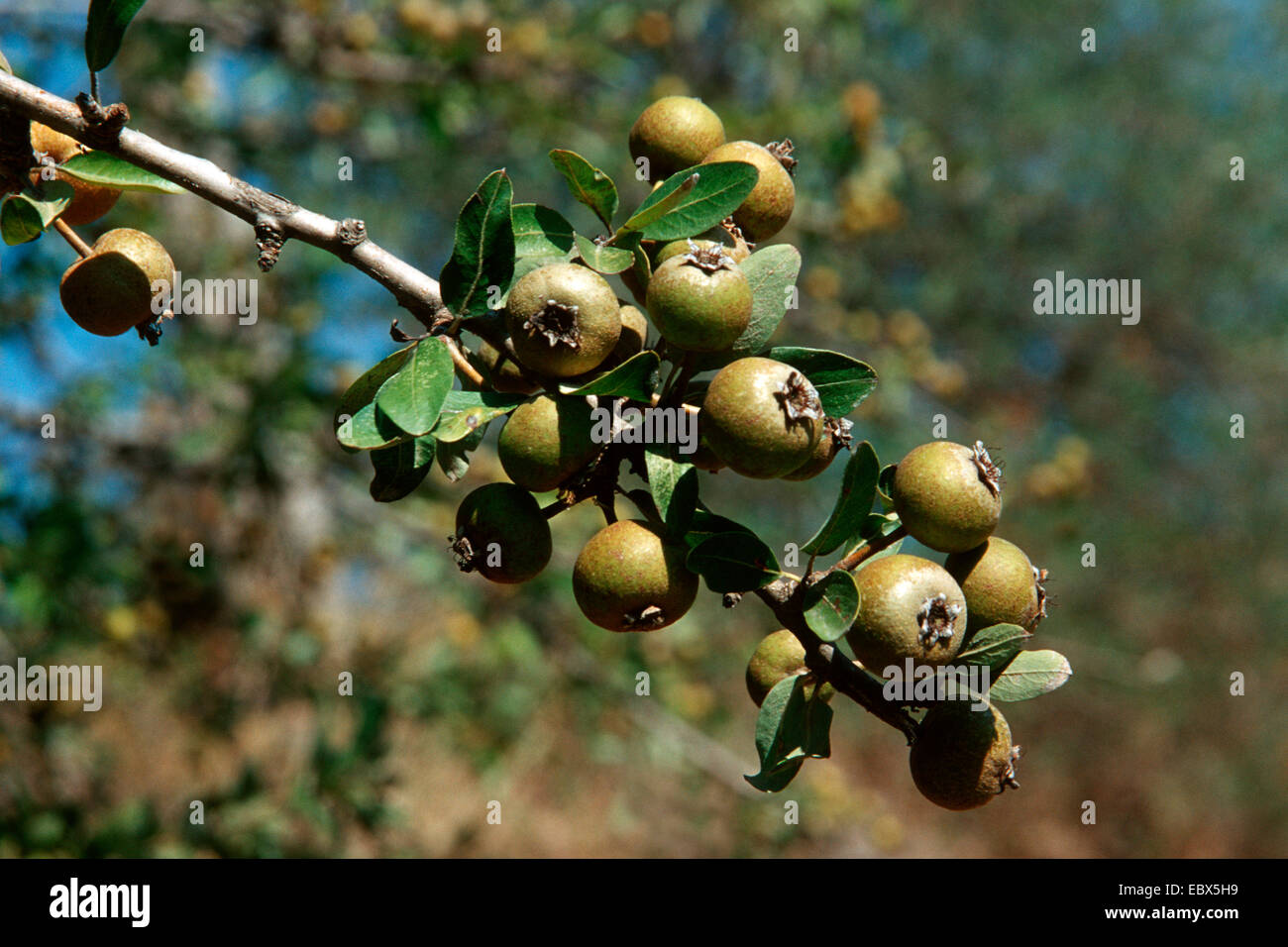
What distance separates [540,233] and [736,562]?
553 millimetres

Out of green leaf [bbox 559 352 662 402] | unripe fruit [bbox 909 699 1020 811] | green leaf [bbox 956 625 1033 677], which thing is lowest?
unripe fruit [bbox 909 699 1020 811]

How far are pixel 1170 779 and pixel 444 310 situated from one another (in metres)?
12.0

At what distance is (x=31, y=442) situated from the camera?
3.59m

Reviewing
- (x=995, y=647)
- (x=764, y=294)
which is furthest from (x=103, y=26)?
(x=995, y=647)

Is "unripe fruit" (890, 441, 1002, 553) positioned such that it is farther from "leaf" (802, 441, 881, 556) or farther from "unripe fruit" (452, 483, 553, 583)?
"unripe fruit" (452, 483, 553, 583)

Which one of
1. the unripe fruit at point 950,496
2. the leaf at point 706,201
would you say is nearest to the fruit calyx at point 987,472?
the unripe fruit at point 950,496

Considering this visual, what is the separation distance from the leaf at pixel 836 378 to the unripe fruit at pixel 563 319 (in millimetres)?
274

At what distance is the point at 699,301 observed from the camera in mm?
1147

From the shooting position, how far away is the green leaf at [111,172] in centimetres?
123

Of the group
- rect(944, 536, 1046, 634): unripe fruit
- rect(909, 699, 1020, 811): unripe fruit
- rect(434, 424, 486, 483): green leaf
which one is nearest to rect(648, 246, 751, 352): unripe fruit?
rect(434, 424, 486, 483): green leaf

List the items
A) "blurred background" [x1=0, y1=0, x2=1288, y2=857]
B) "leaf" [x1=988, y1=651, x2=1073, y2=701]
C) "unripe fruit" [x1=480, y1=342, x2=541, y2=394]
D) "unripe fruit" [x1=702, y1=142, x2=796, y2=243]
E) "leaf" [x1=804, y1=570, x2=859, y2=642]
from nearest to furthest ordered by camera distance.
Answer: "leaf" [x1=804, y1=570, x2=859, y2=642] < "leaf" [x1=988, y1=651, x2=1073, y2=701] < "unripe fruit" [x1=480, y1=342, x2=541, y2=394] < "unripe fruit" [x1=702, y1=142, x2=796, y2=243] < "blurred background" [x1=0, y1=0, x2=1288, y2=857]

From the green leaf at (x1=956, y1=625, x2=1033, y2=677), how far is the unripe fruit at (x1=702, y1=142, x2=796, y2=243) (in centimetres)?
65

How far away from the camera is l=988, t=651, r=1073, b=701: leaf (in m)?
1.18

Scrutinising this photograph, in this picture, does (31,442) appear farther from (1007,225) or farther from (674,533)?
(1007,225)
